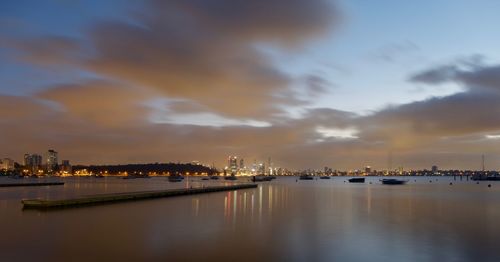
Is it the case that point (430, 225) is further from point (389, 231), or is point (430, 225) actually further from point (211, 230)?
point (211, 230)

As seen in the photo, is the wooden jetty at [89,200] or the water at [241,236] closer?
the water at [241,236]

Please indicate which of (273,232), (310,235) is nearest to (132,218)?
(273,232)

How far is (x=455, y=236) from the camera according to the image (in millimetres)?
26875

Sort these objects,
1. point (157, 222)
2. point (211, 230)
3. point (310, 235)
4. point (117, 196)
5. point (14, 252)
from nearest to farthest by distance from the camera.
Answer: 1. point (14, 252)
2. point (310, 235)
3. point (211, 230)
4. point (157, 222)
5. point (117, 196)

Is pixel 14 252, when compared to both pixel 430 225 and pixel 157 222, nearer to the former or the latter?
pixel 157 222

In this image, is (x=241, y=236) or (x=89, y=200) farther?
(x=89, y=200)

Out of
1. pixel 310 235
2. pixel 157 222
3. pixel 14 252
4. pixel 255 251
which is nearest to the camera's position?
pixel 14 252

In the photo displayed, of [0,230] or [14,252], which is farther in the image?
[0,230]

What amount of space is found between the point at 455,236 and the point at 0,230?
28.2m

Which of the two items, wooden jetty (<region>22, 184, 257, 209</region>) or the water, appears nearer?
the water

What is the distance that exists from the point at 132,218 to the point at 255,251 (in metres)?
15.9

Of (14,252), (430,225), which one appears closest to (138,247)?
(14,252)

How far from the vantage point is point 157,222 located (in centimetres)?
3183

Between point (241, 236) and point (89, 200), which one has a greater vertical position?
point (89, 200)
